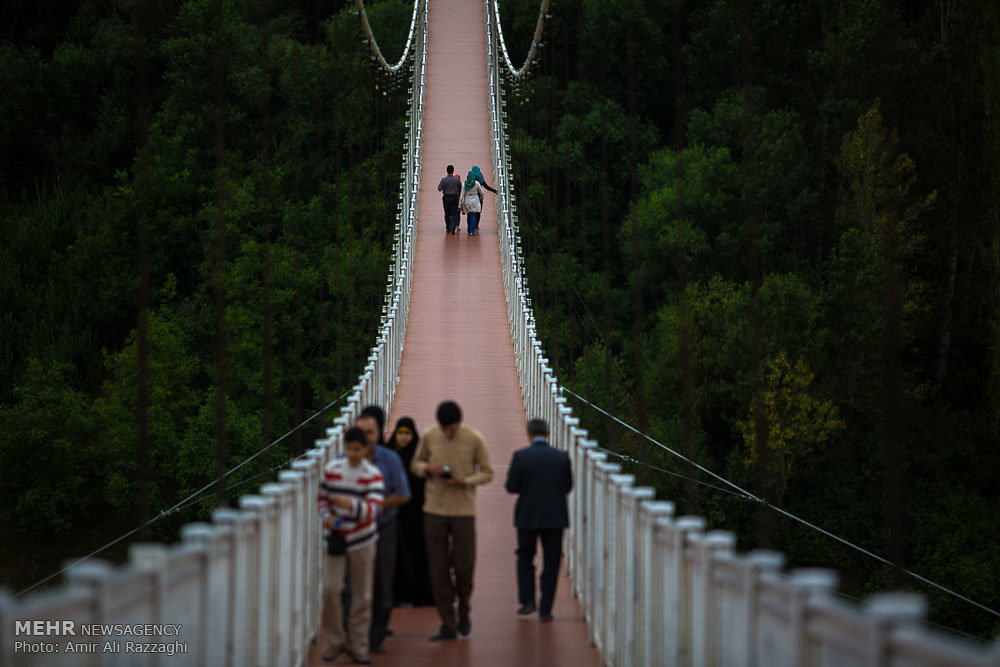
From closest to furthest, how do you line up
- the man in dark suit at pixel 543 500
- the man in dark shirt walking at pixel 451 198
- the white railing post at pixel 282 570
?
the white railing post at pixel 282 570
the man in dark suit at pixel 543 500
the man in dark shirt walking at pixel 451 198

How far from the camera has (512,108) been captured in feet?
147

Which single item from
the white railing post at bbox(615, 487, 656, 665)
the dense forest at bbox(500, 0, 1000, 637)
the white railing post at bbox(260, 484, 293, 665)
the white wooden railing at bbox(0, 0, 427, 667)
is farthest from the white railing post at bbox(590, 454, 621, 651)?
the dense forest at bbox(500, 0, 1000, 637)

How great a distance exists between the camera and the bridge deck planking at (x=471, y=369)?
20.9 ft

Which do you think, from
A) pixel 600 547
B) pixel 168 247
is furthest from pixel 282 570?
pixel 168 247

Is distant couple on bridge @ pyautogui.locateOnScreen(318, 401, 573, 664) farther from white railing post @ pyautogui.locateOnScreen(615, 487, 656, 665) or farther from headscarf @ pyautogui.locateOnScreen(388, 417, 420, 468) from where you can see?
white railing post @ pyautogui.locateOnScreen(615, 487, 656, 665)

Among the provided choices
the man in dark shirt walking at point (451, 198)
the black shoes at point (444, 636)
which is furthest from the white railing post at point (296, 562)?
the man in dark shirt walking at point (451, 198)

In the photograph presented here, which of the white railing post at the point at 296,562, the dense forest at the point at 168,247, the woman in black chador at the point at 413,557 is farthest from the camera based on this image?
the dense forest at the point at 168,247

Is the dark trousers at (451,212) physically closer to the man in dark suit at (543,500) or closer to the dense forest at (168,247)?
the dense forest at (168,247)

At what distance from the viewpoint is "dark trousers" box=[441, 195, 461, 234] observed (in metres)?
20.1

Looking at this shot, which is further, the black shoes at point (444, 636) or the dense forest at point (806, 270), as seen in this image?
the dense forest at point (806, 270)

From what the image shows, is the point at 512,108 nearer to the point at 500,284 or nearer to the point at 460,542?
the point at 500,284

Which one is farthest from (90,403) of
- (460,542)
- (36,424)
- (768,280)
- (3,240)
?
(460,542)

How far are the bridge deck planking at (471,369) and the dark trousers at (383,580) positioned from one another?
0.12m

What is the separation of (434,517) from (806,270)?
34.0 metres
